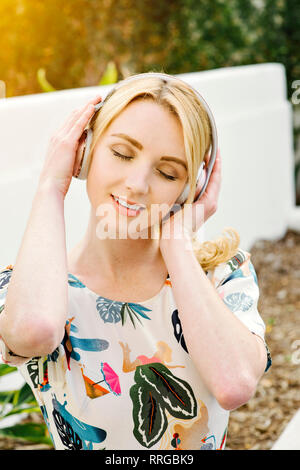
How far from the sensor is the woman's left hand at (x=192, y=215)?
61.7 inches

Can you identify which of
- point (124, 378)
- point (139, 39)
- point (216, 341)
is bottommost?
point (124, 378)

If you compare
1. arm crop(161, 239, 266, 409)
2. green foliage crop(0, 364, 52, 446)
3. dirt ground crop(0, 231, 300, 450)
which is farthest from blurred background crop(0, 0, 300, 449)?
arm crop(161, 239, 266, 409)

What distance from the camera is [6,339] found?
1351 mm

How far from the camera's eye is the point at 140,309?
1543mm

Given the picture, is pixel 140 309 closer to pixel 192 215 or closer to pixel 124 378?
pixel 124 378

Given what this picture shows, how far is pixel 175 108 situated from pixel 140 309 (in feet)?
1.67

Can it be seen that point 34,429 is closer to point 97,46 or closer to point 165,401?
point 165,401

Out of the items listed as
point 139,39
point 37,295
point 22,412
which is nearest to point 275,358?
point 22,412

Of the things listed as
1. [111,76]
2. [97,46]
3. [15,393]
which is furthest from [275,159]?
[15,393]

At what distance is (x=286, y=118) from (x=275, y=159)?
51 centimetres

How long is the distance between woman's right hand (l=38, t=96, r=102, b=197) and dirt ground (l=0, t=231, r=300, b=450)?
1.66 meters

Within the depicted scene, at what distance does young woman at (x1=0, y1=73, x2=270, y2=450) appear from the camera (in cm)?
142

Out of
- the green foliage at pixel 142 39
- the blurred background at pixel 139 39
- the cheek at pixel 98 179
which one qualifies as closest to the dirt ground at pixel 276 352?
the cheek at pixel 98 179
